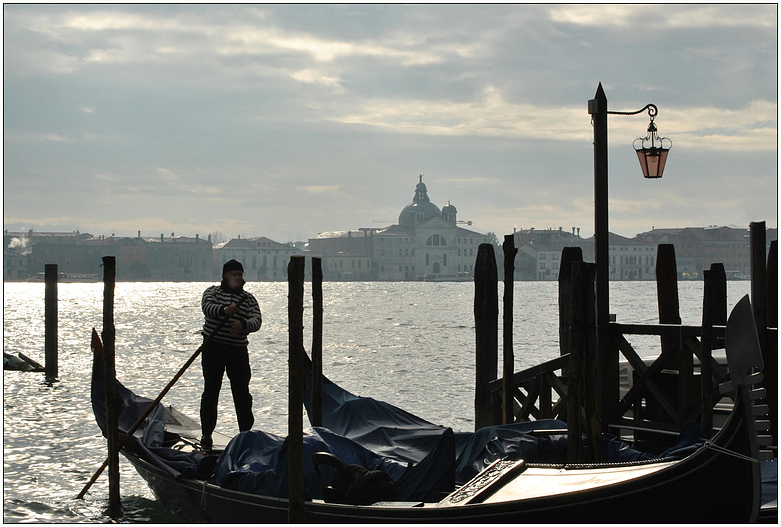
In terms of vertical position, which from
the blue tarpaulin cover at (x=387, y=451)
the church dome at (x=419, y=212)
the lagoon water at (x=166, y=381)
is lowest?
the lagoon water at (x=166, y=381)

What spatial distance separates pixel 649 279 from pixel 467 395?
78.1 meters

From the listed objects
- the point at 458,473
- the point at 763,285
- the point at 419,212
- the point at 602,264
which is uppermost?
the point at 419,212

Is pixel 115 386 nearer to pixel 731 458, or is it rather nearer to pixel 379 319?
pixel 731 458

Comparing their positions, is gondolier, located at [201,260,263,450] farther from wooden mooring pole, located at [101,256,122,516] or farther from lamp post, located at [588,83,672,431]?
lamp post, located at [588,83,672,431]

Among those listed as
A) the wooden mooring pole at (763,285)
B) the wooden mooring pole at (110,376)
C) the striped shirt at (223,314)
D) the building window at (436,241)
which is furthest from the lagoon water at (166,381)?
the building window at (436,241)

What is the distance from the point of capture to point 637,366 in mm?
4809

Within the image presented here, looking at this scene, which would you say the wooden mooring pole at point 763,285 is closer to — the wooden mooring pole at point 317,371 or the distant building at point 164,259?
the wooden mooring pole at point 317,371

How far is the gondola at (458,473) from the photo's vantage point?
295cm

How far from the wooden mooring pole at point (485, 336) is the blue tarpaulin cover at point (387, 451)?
42.5 inches

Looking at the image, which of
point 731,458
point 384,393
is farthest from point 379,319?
point 731,458

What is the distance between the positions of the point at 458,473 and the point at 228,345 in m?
1.60

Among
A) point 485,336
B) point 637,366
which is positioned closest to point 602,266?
point 637,366

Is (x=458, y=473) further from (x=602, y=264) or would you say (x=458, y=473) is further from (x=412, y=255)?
(x=412, y=255)

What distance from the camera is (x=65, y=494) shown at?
211 inches
